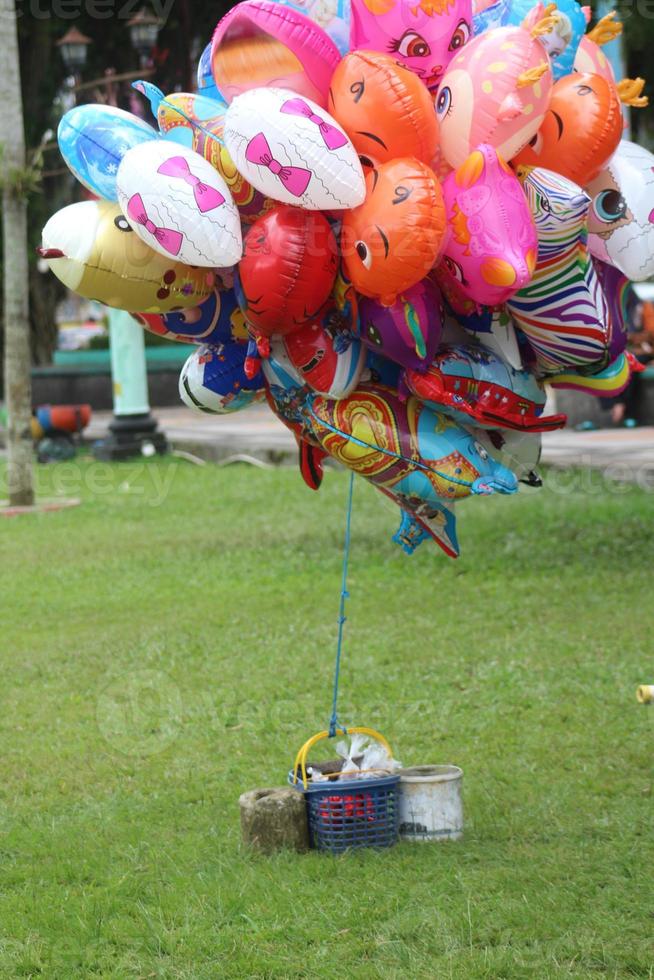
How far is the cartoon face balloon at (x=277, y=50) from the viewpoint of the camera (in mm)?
3971

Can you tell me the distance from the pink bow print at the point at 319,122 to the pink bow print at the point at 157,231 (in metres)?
0.44

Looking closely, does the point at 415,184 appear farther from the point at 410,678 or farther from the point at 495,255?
the point at 410,678

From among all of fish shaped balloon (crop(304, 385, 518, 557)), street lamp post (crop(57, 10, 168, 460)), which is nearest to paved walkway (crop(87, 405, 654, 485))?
street lamp post (crop(57, 10, 168, 460))

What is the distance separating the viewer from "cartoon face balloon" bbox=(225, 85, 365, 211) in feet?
12.4

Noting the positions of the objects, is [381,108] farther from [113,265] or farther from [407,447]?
[407,447]

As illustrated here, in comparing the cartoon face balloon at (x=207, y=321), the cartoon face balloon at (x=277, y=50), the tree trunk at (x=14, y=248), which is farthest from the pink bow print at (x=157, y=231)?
the tree trunk at (x=14, y=248)

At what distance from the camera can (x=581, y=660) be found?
6.98m

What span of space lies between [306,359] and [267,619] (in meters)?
4.14

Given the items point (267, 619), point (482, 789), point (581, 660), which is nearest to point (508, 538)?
point (267, 619)

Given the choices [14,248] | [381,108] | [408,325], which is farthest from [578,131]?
[14,248]

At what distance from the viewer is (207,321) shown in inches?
171

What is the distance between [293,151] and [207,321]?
73 centimetres

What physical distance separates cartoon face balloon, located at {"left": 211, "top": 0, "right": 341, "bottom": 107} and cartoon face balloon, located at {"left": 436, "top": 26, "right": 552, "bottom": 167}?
344mm

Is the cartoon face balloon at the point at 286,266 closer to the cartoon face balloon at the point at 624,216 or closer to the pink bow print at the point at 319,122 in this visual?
the pink bow print at the point at 319,122
